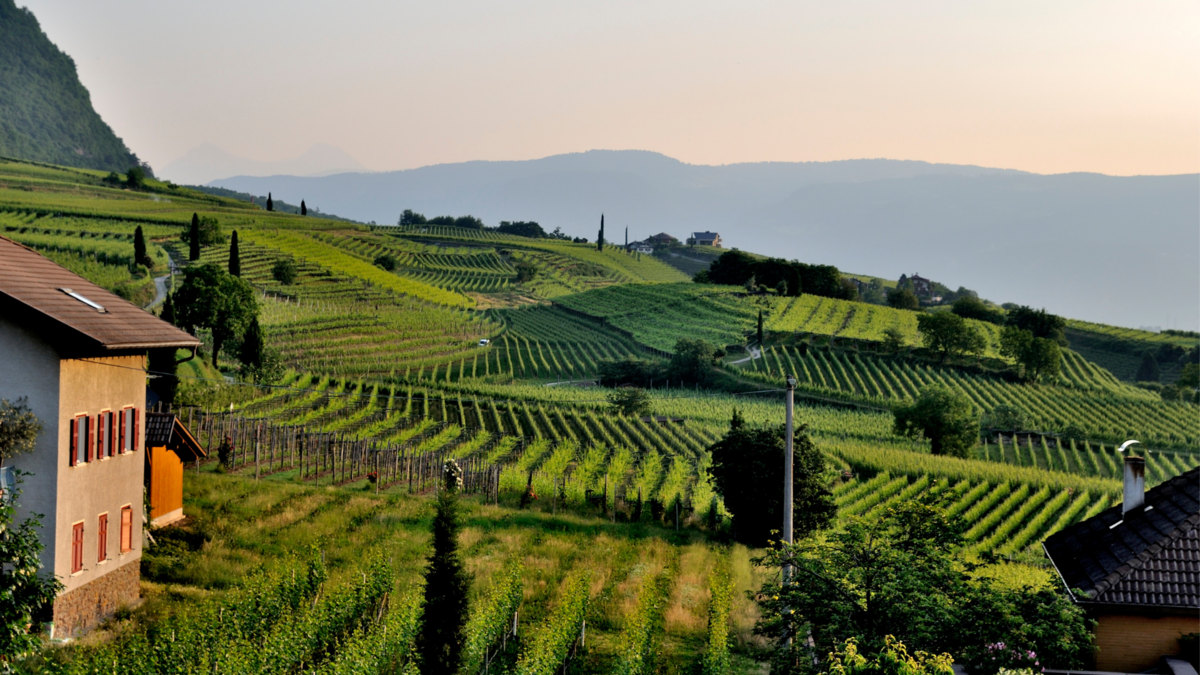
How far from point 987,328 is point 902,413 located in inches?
1317

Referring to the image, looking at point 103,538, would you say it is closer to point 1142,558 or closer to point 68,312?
point 68,312

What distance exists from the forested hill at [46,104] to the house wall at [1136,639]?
6503 inches

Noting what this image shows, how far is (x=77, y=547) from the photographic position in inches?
549

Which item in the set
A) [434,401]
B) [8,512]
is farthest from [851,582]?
[434,401]

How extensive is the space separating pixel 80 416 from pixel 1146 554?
15.1m

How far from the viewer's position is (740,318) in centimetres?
7188

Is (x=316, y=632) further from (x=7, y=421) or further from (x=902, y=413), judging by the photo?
(x=902, y=413)

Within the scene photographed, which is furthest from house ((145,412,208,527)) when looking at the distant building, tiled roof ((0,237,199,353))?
the distant building

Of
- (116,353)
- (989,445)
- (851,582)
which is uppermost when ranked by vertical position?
(116,353)

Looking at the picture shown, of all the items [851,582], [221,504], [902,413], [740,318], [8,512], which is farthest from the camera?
[740,318]

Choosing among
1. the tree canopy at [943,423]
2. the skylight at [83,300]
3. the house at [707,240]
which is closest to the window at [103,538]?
the skylight at [83,300]

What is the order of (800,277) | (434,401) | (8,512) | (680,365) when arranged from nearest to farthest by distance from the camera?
(8,512), (434,401), (680,365), (800,277)

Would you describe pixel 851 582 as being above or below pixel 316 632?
above

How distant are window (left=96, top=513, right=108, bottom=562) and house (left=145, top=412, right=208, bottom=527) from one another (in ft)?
10.2
